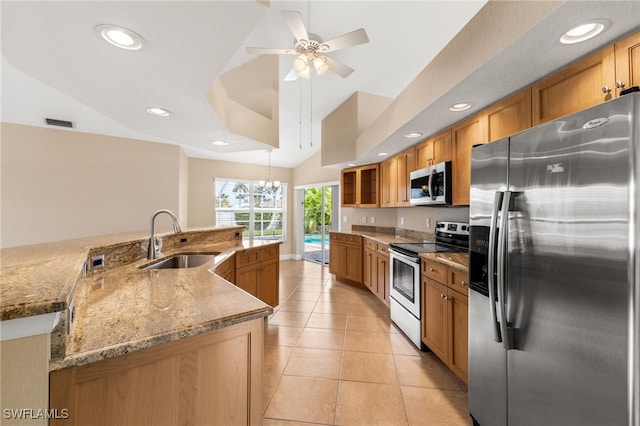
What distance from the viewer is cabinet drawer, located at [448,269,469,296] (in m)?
1.76

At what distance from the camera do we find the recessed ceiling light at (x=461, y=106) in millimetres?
2018

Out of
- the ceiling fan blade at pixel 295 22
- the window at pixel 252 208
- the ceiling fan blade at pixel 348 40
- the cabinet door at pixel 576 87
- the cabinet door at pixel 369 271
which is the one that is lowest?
the cabinet door at pixel 369 271

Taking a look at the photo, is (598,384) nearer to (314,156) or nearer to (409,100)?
(409,100)

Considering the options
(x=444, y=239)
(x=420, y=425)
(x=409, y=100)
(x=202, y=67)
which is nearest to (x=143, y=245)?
(x=202, y=67)

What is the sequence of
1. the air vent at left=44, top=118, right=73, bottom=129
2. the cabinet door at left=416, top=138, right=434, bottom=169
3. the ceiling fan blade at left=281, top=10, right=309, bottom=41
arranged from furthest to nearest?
the air vent at left=44, top=118, right=73, bottom=129 < the cabinet door at left=416, top=138, right=434, bottom=169 < the ceiling fan blade at left=281, top=10, right=309, bottom=41

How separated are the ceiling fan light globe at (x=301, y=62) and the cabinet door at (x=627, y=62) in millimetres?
2129

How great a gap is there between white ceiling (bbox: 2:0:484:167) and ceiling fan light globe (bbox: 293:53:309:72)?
0.44 meters

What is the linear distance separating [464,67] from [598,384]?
5.66 ft

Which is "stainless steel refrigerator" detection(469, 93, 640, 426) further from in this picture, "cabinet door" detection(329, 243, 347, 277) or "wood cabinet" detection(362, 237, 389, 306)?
"cabinet door" detection(329, 243, 347, 277)

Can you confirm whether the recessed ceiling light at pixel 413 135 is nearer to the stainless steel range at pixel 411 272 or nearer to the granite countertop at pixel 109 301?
the stainless steel range at pixel 411 272

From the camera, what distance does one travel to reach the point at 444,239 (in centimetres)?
295

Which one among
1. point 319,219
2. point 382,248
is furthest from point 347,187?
point 382,248

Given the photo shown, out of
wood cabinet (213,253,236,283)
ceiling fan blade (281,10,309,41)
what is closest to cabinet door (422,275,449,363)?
wood cabinet (213,253,236,283)

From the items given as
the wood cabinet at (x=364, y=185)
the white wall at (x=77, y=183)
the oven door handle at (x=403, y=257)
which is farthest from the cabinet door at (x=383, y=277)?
the white wall at (x=77, y=183)
